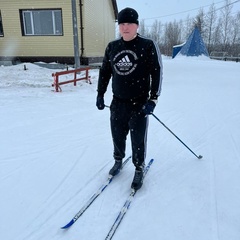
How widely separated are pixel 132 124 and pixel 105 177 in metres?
0.90

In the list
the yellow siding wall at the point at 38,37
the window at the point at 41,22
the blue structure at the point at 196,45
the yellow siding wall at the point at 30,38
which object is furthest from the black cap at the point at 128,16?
the blue structure at the point at 196,45

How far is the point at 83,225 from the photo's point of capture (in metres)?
2.35

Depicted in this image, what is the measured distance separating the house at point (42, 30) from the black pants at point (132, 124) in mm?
12353

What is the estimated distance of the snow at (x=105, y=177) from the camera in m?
2.34

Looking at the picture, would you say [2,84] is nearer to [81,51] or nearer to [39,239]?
[81,51]

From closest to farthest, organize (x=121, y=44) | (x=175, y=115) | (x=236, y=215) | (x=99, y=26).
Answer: (x=236, y=215) < (x=121, y=44) < (x=175, y=115) < (x=99, y=26)

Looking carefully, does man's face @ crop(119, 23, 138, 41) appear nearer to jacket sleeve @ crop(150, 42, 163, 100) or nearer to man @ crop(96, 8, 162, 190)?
man @ crop(96, 8, 162, 190)

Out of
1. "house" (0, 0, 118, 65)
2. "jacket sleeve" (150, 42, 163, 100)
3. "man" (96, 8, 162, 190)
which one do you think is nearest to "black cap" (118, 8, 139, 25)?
"man" (96, 8, 162, 190)

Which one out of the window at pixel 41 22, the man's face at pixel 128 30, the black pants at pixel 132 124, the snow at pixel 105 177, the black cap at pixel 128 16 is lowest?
the snow at pixel 105 177

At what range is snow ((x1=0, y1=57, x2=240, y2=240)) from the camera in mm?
2338

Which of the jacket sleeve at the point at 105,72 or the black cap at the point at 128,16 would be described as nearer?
the black cap at the point at 128,16

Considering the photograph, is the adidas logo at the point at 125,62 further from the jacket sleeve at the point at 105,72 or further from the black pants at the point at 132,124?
the black pants at the point at 132,124

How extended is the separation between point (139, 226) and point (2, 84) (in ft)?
29.6

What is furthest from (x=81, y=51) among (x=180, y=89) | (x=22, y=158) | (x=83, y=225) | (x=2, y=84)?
(x=83, y=225)
